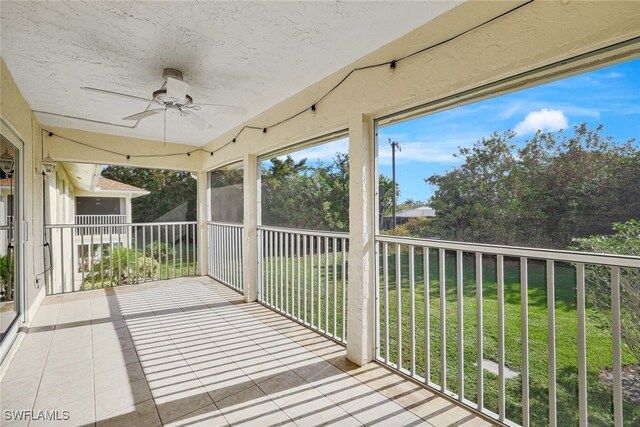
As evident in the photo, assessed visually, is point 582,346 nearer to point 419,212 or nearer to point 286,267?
point 419,212

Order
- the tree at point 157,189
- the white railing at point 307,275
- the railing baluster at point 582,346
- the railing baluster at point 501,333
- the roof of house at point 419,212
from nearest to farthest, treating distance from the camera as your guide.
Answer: the railing baluster at point 582,346, the railing baluster at point 501,333, the roof of house at point 419,212, the white railing at point 307,275, the tree at point 157,189

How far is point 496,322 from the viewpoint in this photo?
1.90 m

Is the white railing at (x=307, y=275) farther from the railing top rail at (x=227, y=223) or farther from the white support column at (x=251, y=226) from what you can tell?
the railing top rail at (x=227, y=223)

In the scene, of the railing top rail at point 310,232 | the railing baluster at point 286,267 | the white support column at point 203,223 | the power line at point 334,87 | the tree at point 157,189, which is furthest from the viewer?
the white support column at point 203,223

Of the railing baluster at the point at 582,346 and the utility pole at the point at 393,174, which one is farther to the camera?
the utility pole at the point at 393,174

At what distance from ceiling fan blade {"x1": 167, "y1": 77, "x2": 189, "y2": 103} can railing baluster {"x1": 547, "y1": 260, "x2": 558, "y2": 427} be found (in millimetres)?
2713

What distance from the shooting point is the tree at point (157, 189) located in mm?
5348

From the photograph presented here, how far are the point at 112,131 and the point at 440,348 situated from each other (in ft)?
16.5

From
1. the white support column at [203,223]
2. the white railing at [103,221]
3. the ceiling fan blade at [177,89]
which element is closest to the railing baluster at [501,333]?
the ceiling fan blade at [177,89]

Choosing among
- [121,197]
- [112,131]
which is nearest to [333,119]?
[112,131]

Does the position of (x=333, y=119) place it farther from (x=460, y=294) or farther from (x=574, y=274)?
(x=574, y=274)

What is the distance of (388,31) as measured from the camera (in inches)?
81.6

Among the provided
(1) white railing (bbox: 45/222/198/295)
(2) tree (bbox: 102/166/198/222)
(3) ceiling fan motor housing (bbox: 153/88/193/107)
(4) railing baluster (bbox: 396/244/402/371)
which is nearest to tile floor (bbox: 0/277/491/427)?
(4) railing baluster (bbox: 396/244/402/371)

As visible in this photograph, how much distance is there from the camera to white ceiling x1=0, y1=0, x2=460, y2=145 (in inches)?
73.4
